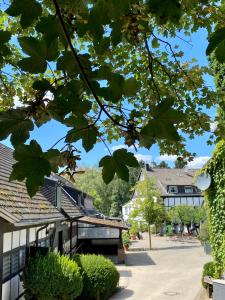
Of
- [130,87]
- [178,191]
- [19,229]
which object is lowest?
[19,229]

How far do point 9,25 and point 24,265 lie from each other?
319 inches

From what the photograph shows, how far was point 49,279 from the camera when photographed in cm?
1137

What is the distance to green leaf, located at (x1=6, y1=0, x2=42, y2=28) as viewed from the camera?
1.70 metres

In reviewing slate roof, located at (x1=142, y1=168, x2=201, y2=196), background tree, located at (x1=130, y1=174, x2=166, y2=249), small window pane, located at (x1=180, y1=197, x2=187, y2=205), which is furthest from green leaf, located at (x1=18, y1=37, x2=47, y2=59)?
small window pane, located at (x1=180, y1=197, x2=187, y2=205)

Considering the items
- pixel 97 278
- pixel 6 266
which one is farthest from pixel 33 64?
pixel 97 278

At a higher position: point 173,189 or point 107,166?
point 173,189

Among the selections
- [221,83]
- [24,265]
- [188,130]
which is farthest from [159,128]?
[221,83]

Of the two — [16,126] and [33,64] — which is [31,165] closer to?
[16,126]

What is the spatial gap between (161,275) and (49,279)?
9.88 m

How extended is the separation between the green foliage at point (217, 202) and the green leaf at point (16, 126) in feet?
34.2

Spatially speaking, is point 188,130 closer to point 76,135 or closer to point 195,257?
point 76,135

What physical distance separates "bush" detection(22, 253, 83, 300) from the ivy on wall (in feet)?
14.3

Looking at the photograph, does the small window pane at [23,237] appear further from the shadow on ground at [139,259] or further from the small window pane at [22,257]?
the shadow on ground at [139,259]

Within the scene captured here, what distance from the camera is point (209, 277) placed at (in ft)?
45.0
